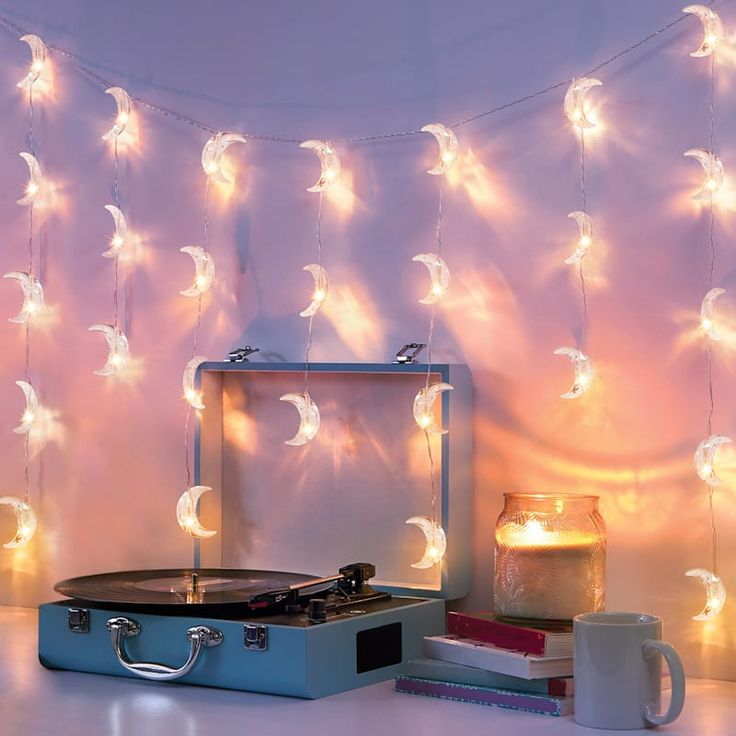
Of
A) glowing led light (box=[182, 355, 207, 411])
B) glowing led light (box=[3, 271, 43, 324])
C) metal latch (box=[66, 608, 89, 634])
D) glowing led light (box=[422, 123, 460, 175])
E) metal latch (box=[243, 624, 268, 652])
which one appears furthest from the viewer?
glowing led light (box=[3, 271, 43, 324])

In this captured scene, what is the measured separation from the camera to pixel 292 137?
1478 mm

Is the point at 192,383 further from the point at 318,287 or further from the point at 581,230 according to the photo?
the point at 581,230

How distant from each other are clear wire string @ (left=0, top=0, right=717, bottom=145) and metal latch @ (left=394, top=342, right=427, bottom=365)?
23 centimetres

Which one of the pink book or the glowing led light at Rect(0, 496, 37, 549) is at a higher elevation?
the glowing led light at Rect(0, 496, 37, 549)

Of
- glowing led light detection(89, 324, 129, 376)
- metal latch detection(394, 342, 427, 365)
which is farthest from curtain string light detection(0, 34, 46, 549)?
metal latch detection(394, 342, 427, 365)

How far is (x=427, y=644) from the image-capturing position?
1175 mm

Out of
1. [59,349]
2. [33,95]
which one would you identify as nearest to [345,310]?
[59,349]

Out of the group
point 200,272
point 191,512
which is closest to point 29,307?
point 200,272

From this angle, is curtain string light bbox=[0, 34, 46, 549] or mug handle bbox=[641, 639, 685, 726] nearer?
mug handle bbox=[641, 639, 685, 726]

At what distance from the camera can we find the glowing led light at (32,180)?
1628mm

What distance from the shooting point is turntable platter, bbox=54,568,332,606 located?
1209 millimetres

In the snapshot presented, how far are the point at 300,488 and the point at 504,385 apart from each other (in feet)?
0.90

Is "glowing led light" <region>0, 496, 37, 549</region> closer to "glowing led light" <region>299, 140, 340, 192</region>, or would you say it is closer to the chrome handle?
the chrome handle

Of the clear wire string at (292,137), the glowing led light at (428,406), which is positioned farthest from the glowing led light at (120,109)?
the glowing led light at (428,406)
